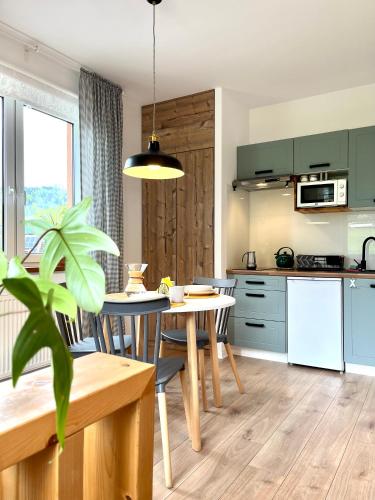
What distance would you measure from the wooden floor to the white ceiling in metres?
2.69

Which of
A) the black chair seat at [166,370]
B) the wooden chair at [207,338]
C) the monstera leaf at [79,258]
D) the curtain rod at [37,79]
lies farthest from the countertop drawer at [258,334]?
the monstera leaf at [79,258]

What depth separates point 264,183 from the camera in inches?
151

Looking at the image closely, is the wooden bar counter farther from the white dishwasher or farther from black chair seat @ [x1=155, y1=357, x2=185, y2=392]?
the white dishwasher

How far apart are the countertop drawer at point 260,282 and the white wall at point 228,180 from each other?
0.66 feet

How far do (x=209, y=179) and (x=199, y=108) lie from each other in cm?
76

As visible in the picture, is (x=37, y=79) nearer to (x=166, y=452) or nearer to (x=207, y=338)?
(x=207, y=338)

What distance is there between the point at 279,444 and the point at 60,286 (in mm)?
2004

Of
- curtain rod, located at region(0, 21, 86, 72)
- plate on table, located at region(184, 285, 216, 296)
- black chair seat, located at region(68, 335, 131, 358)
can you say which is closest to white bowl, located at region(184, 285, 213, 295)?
plate on table, located at region(184, 285, 216, 296)

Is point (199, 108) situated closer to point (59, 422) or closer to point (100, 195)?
point (100, 195)

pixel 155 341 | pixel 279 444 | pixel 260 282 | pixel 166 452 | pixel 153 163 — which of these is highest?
pixel 153 163

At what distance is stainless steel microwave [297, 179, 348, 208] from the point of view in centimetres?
350

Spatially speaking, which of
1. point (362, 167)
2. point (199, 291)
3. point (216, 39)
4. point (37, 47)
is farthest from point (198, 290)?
point (37, 47)

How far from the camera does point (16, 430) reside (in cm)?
56

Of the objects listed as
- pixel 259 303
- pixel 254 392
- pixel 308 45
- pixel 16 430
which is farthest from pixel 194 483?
pixel 308 45
